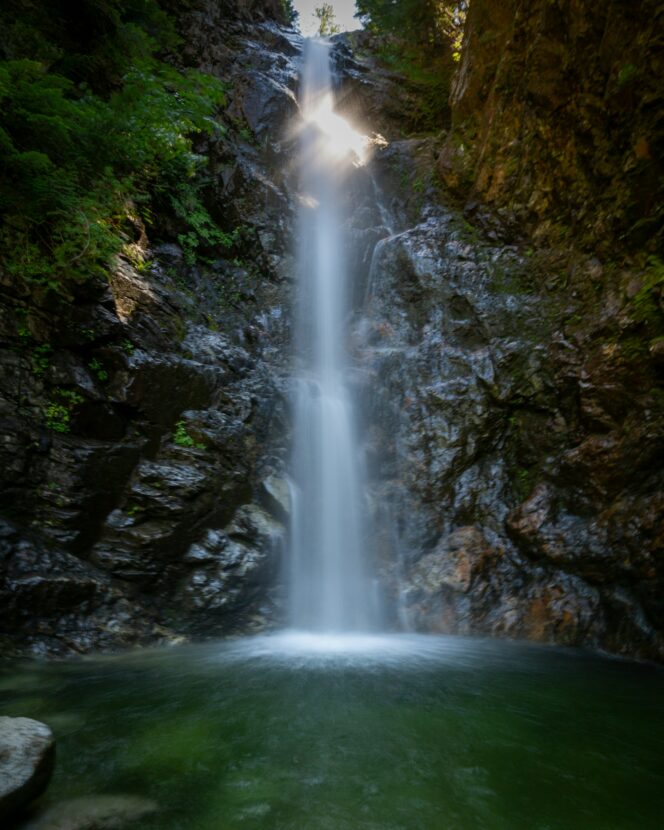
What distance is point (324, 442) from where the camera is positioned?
361 inches

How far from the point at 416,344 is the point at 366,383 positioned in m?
1.37

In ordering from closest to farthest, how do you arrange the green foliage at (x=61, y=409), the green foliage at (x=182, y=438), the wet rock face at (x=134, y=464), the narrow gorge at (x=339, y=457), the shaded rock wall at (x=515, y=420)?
the narrow gorge at (x=339, y=457)
the wet rock face at (x=134, y=464)
the green foliage at (x=61, y=409)
the shaded rock wall at (x=515, y=420)
the green foliage at (x=182, y=438)

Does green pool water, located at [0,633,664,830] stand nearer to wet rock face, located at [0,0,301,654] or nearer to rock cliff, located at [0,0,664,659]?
wet rock face, located at [0,0,301,654]

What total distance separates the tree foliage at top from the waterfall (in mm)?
4413

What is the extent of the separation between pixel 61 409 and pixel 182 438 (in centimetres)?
181

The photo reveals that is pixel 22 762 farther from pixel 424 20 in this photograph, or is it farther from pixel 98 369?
pixel 424 20

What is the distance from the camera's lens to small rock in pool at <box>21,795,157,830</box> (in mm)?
2496

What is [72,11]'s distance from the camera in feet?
29.3

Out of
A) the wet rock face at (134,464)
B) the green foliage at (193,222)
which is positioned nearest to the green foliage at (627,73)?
the wet rock face at (134,464)

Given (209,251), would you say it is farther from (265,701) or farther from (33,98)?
(265,701)

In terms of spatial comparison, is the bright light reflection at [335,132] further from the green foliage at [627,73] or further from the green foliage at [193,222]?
the green foliage at [627,73]

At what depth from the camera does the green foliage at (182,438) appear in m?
7.69

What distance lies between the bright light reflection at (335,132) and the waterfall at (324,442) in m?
0.82

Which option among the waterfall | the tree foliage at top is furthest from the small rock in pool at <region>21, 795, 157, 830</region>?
the tree foliage at top
